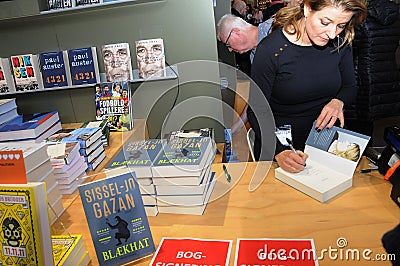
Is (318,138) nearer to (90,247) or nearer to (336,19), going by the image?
(336,19)

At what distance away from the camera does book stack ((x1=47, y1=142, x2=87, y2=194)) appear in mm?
1715

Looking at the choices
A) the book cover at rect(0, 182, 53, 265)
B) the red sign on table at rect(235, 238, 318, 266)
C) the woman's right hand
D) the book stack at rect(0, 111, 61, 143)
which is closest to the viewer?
the book cover at rect(0, 182, 53, 265)

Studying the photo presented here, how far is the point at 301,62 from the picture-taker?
181cm

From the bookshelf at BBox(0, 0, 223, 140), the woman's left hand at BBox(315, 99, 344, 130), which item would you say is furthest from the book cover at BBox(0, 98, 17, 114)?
→ the woman's left hand at BBox(315, 99, 344, 130)

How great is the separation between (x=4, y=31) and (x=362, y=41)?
263cm

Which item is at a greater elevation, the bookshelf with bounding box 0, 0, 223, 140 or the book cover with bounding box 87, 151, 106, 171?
the bookshelf with bounding box 0, 0, 223, 140

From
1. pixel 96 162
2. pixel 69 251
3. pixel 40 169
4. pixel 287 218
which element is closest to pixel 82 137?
pixel 96 162

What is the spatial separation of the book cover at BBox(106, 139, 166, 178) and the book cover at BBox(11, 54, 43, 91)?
58.1 inches

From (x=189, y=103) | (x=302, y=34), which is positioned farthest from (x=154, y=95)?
(x=302, y=34)

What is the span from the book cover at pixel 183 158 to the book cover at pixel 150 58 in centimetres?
122

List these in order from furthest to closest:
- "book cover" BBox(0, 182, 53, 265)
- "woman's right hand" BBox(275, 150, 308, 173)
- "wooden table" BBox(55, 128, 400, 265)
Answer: "woman's right hand" BBox(275, 150, 308, 173)
"wooden table" BBox(55, 128, 400, 265)
"book cover" BBox(0, 182, 53, 265)

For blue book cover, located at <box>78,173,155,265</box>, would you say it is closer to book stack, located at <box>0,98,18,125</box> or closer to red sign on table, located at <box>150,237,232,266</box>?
red sign on table, located at <box>150,237,232,266</box>

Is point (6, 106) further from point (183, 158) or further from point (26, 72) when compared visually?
point (183, 158)

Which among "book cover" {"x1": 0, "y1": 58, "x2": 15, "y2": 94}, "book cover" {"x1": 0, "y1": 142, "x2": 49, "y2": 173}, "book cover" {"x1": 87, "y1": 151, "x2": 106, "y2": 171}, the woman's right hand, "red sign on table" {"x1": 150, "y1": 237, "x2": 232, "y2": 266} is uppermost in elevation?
"book cover" {"x1": 0, "y1": 58, "x2": 15, "y2": 94}
